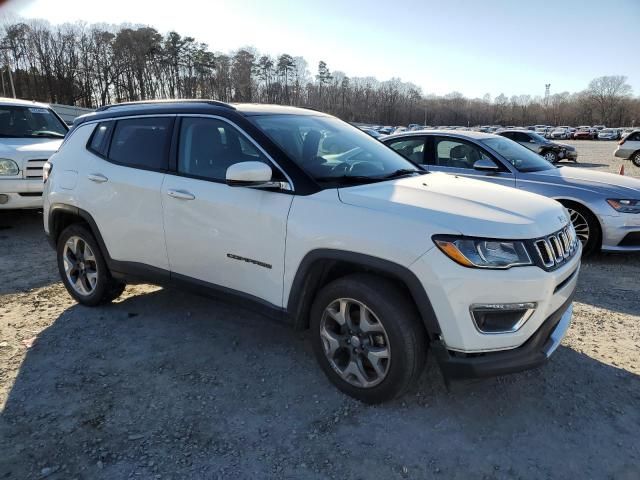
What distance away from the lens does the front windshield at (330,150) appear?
3262 millimetres

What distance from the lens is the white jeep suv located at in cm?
254

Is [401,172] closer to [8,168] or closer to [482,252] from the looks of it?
[482,252]

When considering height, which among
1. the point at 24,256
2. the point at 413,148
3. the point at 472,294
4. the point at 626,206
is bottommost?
the point at 24,256

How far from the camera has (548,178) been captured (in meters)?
6.27

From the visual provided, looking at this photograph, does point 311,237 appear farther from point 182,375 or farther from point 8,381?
point 8,381

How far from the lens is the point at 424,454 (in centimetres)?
256

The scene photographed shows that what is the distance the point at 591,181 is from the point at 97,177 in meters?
5.74

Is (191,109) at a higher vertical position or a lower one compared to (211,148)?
higher

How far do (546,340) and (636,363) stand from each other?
51.0 inches

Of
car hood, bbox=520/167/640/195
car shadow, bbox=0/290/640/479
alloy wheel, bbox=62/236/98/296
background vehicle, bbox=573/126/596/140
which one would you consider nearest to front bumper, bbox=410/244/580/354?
car shadow, bbox=0/290/640/479

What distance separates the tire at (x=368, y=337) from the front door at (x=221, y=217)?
1.27ft

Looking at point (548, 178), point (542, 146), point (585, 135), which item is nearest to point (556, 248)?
point (548, 178)

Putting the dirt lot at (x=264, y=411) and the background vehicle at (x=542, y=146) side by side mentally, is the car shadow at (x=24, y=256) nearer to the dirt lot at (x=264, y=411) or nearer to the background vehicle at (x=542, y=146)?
the dirt lot at (x=264, y=411)

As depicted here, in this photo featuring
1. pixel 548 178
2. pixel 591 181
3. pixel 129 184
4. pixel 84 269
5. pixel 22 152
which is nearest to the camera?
pixel 129 184
